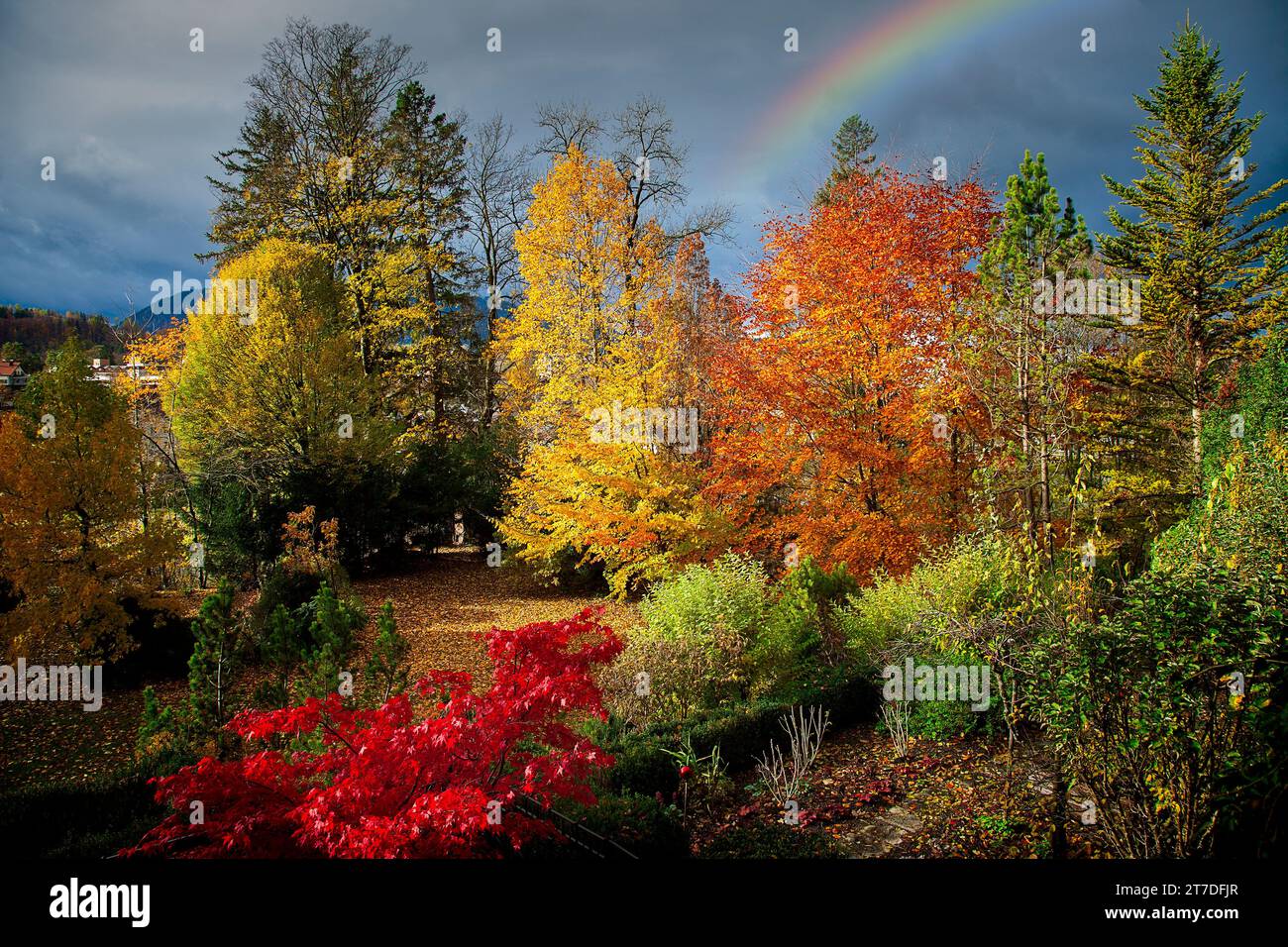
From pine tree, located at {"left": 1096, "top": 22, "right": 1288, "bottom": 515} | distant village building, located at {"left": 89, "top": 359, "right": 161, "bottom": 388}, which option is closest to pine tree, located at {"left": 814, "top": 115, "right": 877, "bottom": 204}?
pine tree, located at {"left": 1096, "top": 22, "right": 1288, "bottom": 515}

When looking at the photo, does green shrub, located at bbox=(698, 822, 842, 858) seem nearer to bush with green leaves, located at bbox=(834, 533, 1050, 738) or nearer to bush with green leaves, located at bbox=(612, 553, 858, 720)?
bush with green leaves, located at bbox=(834, 533, 1050, 738)

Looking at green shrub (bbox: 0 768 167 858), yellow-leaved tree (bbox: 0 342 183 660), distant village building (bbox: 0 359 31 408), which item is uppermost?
distant village building (bbox: 0 359 31 408)

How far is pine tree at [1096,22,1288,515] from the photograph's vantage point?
18.6 meters

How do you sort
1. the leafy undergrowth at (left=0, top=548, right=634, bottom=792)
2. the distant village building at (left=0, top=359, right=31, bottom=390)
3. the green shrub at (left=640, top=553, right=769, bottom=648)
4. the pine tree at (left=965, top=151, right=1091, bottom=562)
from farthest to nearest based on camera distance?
the distant village building at (left=0, top=359, right=31, bottom=390) < the pine tree at (left=965, top=151, right=1091, bottom=562) < the green shrub at (left=640, top=553, right=769, bottom=648) < the leafy undergrowth at (left=0, top=548, right=634, bottom=792)

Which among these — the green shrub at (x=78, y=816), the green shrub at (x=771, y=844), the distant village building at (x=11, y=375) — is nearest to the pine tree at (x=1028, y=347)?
the green shrub at (x=771, y=844)

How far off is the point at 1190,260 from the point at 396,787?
79.7 ft

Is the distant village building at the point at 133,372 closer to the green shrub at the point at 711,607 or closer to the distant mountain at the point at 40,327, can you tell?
the distant mountain at the point at 40,327

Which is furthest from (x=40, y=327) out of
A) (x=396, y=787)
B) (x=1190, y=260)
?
(x=1190, y=260)

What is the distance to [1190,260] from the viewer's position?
1908 cm

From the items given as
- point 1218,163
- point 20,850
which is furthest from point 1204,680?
point 1218,163

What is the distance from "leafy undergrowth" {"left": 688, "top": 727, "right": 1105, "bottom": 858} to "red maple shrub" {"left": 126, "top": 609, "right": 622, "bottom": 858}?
208cm

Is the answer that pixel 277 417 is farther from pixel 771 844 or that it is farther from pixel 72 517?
pixel 771 844

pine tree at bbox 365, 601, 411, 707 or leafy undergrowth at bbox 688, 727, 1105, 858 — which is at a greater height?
pine tree at bbox 365, 601, 411, 707

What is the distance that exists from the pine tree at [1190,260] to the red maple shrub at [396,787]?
20.0 m
